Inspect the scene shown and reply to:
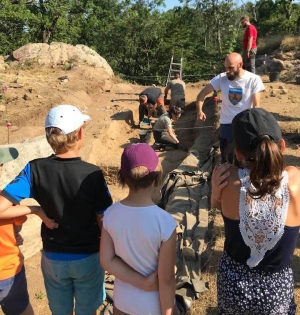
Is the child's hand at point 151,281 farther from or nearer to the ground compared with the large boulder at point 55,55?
nearer to the ground

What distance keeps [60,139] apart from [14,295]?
3.39 ft

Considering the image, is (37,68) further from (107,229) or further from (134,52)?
(107,229)

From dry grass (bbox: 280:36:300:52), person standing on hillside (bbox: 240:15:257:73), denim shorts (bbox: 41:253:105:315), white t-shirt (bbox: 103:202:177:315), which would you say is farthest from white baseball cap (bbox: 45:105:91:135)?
dry grass (bbox: 280:36:300:52)

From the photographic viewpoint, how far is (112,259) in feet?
6.15

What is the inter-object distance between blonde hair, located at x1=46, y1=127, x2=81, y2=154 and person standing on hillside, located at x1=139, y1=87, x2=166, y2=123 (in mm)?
9015

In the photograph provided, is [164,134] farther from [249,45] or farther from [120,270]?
[120,270]

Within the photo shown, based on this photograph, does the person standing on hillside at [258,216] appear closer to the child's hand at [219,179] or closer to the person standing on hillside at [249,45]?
the child's hand at [219,179]

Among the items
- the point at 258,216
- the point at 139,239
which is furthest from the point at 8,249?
the point at 258,216

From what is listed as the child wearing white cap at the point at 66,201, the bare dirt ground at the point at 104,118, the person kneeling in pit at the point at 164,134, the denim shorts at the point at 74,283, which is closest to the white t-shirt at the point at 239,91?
the bare dirt ground at the point at 104,118

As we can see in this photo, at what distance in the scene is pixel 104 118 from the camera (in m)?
11.4

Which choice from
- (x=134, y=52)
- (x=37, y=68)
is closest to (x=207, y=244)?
Result: (x=37, y=68)

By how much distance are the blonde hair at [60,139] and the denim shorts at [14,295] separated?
854 millimetres

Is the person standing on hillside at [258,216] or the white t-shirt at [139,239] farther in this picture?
the white t-shirt at [139,239]

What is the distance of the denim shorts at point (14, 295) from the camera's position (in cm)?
227
